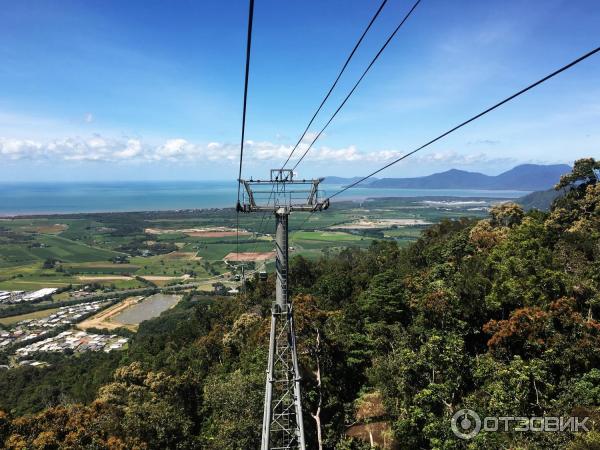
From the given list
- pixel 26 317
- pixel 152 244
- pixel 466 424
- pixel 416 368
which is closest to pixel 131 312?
pixel 26 317

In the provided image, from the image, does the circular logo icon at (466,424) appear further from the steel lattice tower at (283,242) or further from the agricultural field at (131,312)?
the agricultural field at (131,312)

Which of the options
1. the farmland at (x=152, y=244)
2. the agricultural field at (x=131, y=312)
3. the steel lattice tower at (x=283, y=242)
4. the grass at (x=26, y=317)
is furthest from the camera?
the farmland at (x=152, y=244)

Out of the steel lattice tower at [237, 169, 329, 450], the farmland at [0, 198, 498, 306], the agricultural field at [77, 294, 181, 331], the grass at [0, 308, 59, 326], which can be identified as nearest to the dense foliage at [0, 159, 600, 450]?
the steel lattice tower at [237, 169, 329, 450]

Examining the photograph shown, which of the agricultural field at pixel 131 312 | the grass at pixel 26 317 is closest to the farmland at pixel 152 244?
the grass at pixel 26 317

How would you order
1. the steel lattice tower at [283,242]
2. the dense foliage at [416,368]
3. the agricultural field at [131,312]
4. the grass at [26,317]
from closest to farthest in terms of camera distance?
the steel lattice tower at [283,242]
the dense foliage at [416,368]
the agricultural field at [131,312]
the grass at [26,317]

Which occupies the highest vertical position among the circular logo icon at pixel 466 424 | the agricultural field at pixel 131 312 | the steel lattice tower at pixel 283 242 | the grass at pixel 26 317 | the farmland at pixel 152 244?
the steel lattice tower at pixel 283 242

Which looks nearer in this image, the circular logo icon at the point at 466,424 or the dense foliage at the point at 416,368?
the circular logo icon at the point at 466,424

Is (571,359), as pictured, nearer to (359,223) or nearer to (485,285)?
(485,285)
